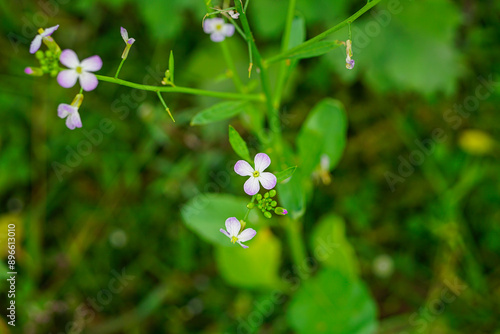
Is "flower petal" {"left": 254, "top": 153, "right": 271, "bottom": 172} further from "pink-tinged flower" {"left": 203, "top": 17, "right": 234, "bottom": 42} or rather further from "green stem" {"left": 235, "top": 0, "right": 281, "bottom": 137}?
"pink-tinged flower" {"left": 203, "top": 17, "right": 234, "bottom": 42}

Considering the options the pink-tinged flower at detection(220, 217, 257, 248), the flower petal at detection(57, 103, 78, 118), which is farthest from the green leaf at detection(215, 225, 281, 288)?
the flower petal at detection(57, 103, 78, 118)

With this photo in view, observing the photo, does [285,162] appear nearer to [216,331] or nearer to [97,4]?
[216,331]

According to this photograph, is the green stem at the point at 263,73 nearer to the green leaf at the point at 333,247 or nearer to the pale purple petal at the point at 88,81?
the pale purple petal at the point at 88,81

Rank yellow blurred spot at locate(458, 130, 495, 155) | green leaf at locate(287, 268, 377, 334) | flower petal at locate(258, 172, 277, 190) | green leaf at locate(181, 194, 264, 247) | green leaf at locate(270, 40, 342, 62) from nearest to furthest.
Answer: flower petal at locate(258, 172, 277, 190) → green leaf at locate(270, 40, 342, 62) → green leaf at locate(181, 194, 264, 247) → green leaf at locate(287, 268, 377, 334) → yellow blurred spot at locate(458, 130, 495, 155)

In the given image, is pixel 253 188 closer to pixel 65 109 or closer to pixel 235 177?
pixel 65 109

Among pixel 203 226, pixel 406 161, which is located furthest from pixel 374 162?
pixel 203 226
